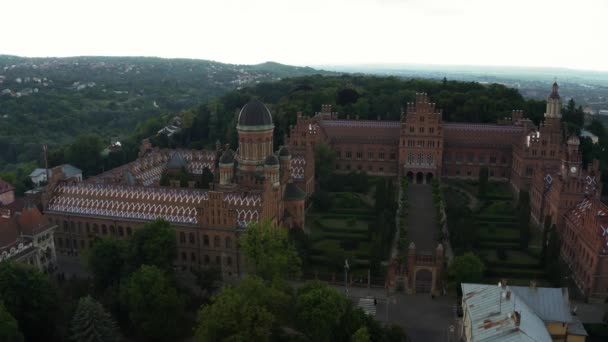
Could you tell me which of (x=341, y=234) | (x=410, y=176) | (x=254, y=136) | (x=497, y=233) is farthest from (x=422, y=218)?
(x=254, y=136)

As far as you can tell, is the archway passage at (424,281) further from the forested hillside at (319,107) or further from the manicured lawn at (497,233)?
the forested hillside at (319,107)

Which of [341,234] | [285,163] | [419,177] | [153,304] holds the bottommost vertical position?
[341,234]

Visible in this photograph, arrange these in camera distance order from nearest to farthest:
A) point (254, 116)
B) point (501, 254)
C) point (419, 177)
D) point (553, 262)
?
point (553, 262)
point (501, 254)
point (254, 116)
point (419, 177)

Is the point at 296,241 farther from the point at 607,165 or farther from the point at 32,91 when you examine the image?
the point at 32,91

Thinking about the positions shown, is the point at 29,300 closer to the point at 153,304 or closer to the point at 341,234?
the point at 153,304

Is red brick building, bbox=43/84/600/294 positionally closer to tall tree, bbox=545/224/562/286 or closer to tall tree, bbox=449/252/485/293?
tall tree, bbox=545/224/562/286

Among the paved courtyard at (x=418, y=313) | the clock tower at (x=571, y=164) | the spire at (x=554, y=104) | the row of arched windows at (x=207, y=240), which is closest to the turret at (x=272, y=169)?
the row of arched windows at (x=207, y=240)
